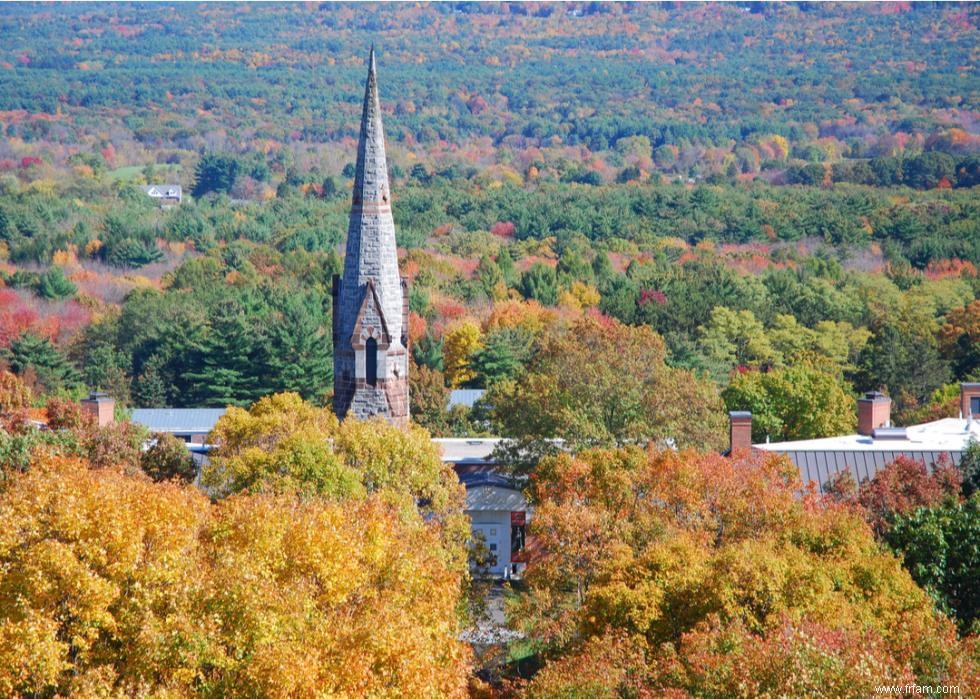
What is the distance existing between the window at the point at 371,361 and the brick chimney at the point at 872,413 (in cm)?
1903

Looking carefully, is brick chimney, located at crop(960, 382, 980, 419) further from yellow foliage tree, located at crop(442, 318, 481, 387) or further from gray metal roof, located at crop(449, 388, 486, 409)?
yellow foliage tree, located at crop(442, 318, 481, 387)

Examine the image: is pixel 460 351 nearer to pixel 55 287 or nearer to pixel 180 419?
pixel 180 419

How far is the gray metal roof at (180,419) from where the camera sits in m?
68.8

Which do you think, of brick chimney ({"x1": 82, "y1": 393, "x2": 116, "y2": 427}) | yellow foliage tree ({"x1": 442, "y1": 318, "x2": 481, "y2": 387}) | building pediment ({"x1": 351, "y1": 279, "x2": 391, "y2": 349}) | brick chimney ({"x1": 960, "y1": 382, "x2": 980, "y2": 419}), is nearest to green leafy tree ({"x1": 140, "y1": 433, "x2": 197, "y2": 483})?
building pediment ({"x1": 351, "y1": 279, "x2": 391, "y2": 349})

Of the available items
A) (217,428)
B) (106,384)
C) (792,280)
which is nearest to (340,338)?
(217,428)

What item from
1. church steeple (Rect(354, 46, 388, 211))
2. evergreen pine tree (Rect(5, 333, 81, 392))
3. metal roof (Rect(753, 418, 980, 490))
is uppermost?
church steeple (Rect(354, 46, 388, 211))

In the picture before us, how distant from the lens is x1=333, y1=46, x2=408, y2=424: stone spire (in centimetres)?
3981

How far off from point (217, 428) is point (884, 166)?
16216 centimetres

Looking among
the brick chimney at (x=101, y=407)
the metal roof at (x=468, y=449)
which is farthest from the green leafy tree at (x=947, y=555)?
the brick chimney at (x=101, y=407)

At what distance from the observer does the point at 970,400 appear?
60.6m

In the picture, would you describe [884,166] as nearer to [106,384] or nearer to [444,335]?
[444,335]

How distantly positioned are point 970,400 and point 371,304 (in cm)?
2780

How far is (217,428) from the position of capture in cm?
Answer: 4434

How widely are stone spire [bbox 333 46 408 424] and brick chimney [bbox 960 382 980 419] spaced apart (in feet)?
80.7
